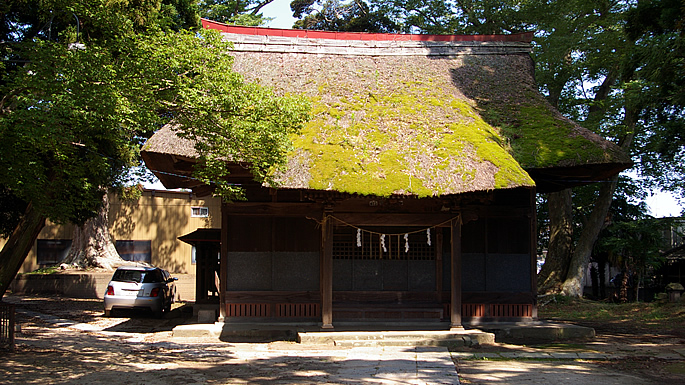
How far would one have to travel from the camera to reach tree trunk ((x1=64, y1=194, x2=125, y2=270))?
82.5 ft

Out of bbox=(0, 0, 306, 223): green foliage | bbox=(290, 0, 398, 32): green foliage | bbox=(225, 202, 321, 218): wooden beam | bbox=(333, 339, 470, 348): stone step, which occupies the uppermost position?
bbox=(290, 0, 398, 32): green foliage

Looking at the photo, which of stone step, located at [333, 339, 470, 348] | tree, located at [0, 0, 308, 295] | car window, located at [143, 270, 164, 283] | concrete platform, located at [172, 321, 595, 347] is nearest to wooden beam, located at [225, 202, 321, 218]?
tree, located at [0, 0, 308, 295]

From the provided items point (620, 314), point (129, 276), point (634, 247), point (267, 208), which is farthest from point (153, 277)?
point (634, 247)

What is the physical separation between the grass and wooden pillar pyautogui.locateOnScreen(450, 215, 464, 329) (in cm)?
527

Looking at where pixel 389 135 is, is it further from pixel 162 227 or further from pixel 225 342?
pixel 162 227

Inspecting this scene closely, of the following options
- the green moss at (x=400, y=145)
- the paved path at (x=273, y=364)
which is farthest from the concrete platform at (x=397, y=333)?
the green moss at (x=400, y=145)

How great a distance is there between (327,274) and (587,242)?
13.5 m

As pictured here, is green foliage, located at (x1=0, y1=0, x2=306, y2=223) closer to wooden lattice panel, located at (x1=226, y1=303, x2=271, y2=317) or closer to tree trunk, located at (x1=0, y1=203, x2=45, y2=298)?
tree trunk, located at (x1=0, y1=203, x2=45, y2=298)

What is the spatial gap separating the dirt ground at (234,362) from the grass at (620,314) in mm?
1182

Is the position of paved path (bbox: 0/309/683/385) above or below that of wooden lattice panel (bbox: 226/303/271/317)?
below

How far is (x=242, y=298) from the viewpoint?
13.3 metres

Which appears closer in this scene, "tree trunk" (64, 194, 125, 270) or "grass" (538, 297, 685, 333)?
"grass" (538, 297, 685, 333)

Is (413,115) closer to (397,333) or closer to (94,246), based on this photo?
(397,333)

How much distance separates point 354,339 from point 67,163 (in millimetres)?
6717
